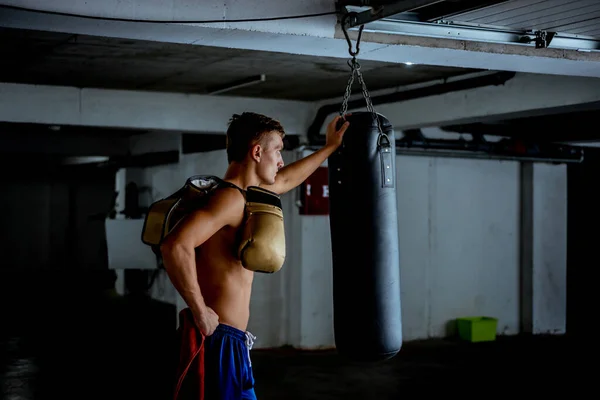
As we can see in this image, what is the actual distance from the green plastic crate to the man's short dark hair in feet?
20.2

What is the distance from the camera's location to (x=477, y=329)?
29.0 feet

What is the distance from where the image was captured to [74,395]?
6125mm

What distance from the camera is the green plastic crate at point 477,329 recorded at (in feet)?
28.9

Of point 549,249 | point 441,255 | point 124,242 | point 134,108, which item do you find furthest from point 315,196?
point 549,249

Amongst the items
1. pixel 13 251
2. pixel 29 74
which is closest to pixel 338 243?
pixel 29 74

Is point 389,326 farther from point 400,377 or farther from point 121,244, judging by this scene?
point 121,244

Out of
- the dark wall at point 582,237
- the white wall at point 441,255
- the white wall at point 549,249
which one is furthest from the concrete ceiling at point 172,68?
the dark wall at point 582,237

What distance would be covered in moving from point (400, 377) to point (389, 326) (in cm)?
356

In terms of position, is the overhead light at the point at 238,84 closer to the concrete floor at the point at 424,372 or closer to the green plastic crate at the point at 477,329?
the concrete floor at the point at 424,372

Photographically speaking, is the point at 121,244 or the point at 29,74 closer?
the point at 29,74

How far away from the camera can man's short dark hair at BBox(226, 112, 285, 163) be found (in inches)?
126

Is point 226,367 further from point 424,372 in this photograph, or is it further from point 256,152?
point 424,372

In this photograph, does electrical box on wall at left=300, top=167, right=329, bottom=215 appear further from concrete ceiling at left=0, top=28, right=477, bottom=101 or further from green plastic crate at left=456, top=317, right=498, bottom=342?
green plastic crate at left=456, top=317, right=498, bottom=342

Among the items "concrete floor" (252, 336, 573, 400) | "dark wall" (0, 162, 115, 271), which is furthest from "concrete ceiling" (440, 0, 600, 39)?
"dark wall" (0, 162, 115, 271)
